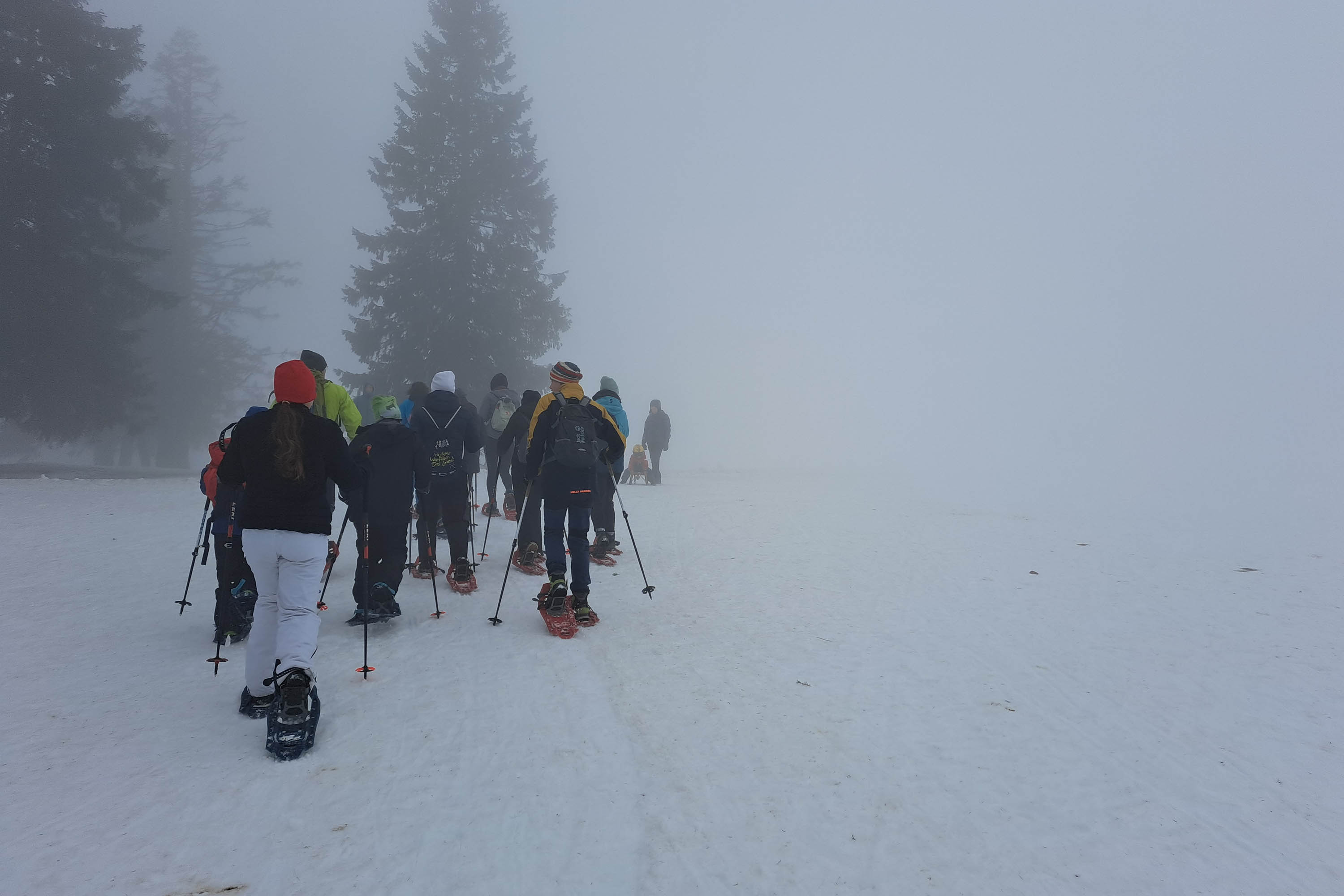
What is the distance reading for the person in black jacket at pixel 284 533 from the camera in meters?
4.10

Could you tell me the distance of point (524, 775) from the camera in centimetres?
380

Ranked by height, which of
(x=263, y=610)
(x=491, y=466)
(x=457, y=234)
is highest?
(x=457, y=234)

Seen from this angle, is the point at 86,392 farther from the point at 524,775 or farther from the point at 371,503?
the point at 524,775

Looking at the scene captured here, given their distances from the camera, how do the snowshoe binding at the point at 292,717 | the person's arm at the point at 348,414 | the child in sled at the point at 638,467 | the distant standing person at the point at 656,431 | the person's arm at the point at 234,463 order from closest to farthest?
the snowshoe binding at the point at 292,717, the person's arm at the point at 234,463, the person's arm at the point at 348,414, the distant standing person at the point at 656,431, the child in sled at the point at 638,467

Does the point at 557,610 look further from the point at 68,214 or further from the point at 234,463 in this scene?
the point at 68,214

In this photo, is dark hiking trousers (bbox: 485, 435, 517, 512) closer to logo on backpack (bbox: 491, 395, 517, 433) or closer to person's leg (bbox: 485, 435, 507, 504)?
person's leg (bbox: 485, 435, 507, 504)

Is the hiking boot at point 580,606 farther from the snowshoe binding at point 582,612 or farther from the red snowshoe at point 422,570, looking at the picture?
the red snowshoe at point 422,570

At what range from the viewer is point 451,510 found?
299 inches

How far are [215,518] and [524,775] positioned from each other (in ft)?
13.5

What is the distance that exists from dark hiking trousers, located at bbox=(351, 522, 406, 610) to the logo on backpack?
13.2 feet

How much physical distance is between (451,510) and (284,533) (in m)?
3.46

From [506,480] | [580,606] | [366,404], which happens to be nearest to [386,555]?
[580,606]

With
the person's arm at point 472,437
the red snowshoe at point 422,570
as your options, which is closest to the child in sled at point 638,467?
the red snowshoe at point 422,570

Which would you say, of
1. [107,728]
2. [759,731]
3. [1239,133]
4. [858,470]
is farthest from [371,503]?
[1239,133]
